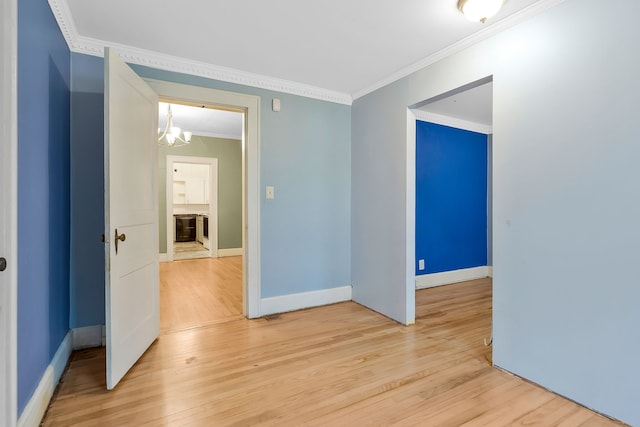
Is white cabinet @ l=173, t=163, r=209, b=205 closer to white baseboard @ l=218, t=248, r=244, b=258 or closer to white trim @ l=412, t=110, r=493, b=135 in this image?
white baseboard @ l=218, t=248, r=244, b=258

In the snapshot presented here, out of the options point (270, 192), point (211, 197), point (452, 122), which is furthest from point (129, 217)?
point (211, 197)

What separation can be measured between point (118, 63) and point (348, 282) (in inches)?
111

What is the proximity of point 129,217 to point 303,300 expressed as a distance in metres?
1.82

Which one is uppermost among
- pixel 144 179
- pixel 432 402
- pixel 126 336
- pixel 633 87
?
pixel 633 87

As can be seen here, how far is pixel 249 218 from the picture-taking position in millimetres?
2875

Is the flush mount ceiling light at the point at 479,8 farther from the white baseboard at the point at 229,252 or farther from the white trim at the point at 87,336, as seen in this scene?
the white baseboard at the point at 229,252

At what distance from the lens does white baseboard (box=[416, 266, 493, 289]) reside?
13.3 ft

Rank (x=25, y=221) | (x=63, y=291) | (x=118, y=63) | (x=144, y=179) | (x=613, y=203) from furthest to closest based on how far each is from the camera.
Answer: (x=144, y=179)
(x=63, y=291)
(x=118, y=63)
(x=613, y=203)
(x=25, y=221)

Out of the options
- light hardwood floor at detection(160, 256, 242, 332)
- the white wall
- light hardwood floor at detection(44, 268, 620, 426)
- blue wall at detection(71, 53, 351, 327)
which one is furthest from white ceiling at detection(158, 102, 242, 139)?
the white wall

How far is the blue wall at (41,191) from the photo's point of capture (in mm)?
1354

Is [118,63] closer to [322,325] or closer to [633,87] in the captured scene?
[322,325]

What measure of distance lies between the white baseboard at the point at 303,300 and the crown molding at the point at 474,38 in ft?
7.17

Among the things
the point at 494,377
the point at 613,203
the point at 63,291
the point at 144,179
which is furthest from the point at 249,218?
the point at 613,203

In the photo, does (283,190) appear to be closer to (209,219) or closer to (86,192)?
(86,192)
